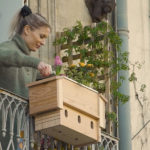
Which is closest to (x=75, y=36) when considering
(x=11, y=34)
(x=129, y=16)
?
(x=129, y=16)

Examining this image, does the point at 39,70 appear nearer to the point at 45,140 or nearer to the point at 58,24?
the point at 45,140

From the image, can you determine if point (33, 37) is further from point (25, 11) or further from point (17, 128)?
point (17, 128)

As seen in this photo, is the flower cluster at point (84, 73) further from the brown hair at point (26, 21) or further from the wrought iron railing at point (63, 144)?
the brown hair at point (26, 21)

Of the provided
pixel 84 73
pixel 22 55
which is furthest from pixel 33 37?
pixel 84 73

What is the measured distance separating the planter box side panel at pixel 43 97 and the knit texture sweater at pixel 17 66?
17 centimetres

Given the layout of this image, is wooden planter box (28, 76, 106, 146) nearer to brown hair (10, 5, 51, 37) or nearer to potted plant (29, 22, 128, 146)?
potted plant (29, 22, 128, 146)

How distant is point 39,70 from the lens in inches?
314

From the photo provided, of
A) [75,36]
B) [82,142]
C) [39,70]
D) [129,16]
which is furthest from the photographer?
[129,16]

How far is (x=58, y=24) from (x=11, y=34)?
3.18 metres

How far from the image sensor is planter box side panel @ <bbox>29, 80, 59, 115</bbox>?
26.2ft

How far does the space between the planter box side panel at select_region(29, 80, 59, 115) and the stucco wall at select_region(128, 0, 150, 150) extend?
479 cm

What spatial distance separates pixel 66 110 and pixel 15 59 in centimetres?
58

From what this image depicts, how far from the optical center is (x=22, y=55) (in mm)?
8047

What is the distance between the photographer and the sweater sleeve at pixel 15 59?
7.98 m
